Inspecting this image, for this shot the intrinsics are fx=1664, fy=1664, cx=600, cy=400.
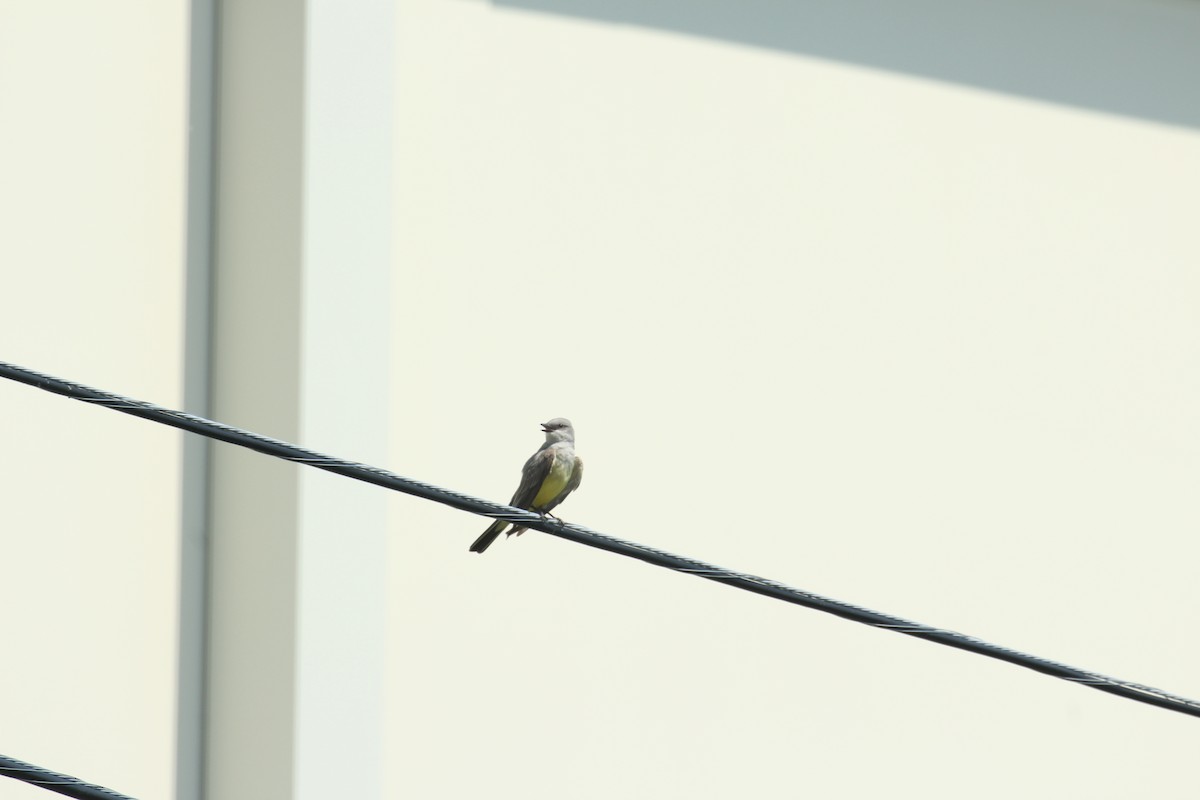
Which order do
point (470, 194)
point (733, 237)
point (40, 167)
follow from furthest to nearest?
1. point (733, 237)
2. point (470, 194)
3. point (40, 167)

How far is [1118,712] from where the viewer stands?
864 cm

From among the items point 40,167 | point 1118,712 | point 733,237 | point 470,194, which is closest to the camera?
point 40,167

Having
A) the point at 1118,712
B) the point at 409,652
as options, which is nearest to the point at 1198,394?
the point at 1118,712

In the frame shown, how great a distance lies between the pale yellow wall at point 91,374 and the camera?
670 centimetres

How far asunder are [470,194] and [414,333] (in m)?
0.68

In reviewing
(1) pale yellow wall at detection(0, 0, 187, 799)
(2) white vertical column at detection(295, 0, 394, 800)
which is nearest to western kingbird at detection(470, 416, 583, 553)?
(2) white vertical column at detection(295, 0, 394, 800)

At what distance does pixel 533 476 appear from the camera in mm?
5977

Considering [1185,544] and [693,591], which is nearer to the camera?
[693,591]

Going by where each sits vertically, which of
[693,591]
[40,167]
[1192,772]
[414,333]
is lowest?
[1192,772]

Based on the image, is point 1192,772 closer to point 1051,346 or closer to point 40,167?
point 1051,346

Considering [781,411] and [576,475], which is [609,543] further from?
[781,411]

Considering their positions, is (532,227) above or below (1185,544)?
above

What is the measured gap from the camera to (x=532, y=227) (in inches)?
296

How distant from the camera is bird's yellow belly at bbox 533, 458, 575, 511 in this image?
5930mm
